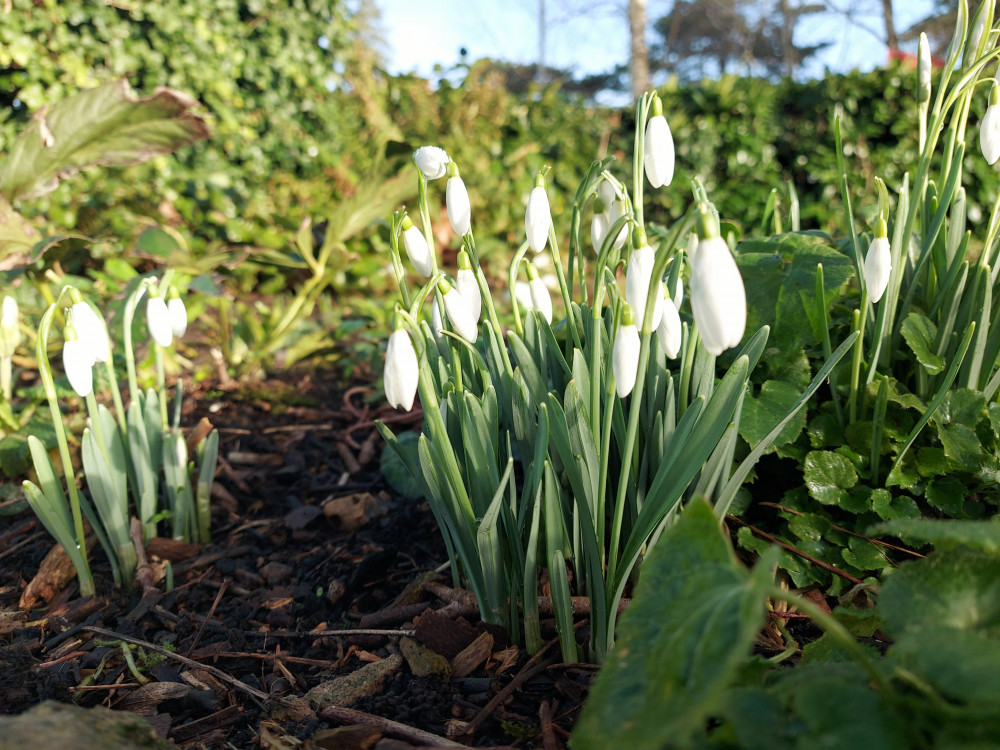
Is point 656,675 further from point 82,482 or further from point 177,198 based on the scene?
point 177,198

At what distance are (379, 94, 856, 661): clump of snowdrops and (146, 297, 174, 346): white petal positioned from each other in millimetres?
620

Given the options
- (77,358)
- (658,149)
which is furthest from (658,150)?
(77,358)

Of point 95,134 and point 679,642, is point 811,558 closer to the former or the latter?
point 679,642

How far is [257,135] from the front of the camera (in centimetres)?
571

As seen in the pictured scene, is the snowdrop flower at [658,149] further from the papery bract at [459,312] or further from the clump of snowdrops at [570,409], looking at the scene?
the papery bract at [459,312]

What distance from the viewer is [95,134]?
283 centimetres

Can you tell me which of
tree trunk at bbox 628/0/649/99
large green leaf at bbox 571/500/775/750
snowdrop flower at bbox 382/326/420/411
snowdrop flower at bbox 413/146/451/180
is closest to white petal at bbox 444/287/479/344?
snowdrop flower at bbox 382/326/420/411

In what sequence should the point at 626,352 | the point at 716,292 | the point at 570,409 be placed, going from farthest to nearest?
the point at 570,409, the point at 626,352, the point at 716,292

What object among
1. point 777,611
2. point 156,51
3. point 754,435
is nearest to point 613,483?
point 754,435

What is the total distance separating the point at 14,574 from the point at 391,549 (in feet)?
3.32

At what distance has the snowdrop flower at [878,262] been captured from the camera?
135 cm

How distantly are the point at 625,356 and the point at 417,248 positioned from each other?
0.55m

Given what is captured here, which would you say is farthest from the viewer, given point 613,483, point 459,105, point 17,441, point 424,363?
point 459,105

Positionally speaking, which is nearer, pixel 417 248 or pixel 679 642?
pixel 679 642
